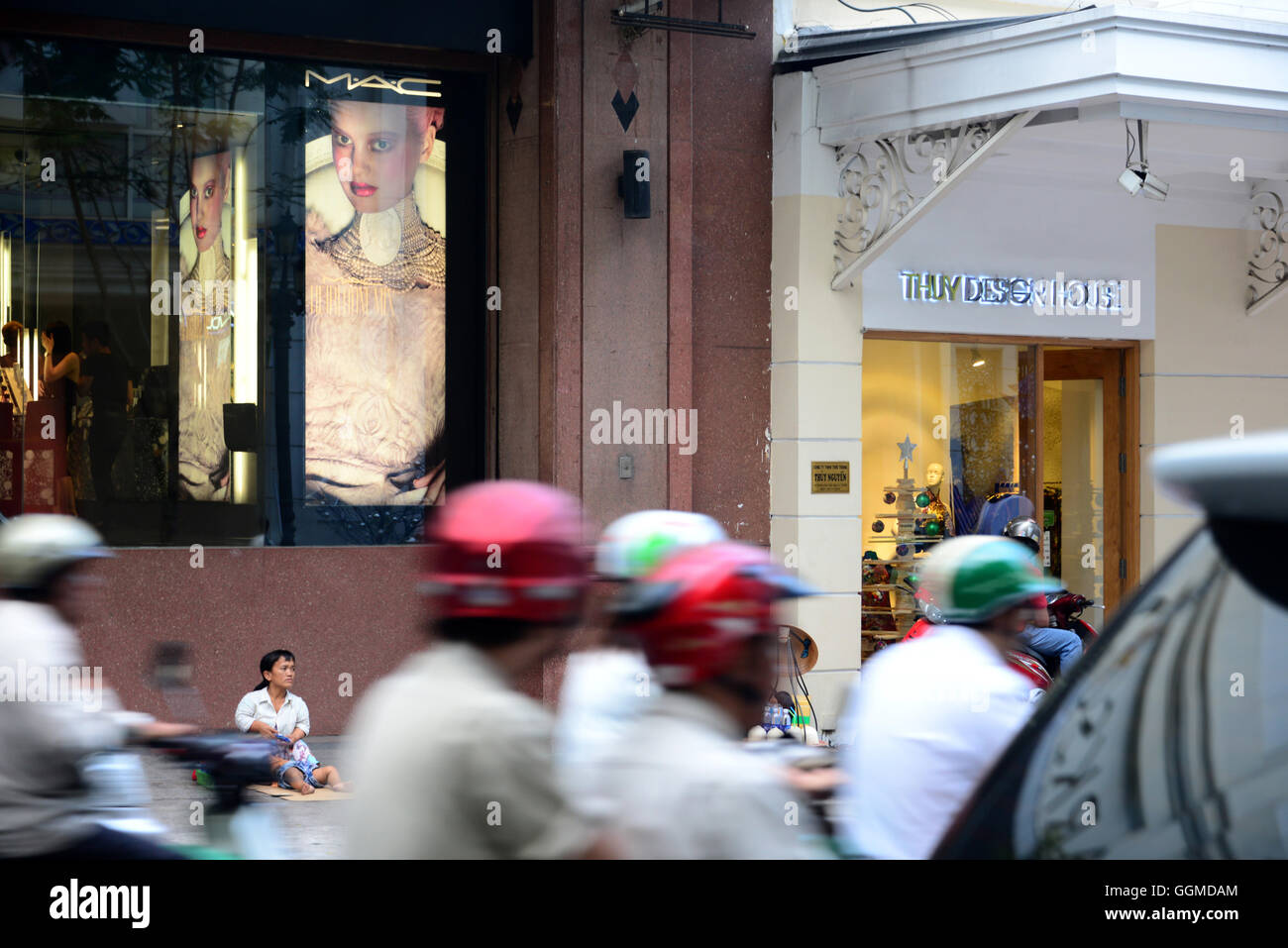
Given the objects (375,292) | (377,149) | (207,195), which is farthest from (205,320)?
(377,149)

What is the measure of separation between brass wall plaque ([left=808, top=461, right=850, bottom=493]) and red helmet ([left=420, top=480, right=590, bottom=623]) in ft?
26.5

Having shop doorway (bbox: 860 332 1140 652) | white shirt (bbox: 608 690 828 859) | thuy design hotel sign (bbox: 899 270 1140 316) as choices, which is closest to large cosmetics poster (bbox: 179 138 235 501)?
shop doorway (bbox: 860 332 1140 652)

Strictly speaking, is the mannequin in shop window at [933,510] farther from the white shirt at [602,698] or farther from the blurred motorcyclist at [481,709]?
the blurred motorcyclist at [481,709]

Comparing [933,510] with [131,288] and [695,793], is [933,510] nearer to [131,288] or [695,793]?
[131,288]

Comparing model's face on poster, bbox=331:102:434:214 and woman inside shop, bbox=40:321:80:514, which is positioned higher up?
model's face on poster, bbox=331:102:434:214

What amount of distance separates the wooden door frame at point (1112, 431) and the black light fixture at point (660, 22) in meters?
3.30

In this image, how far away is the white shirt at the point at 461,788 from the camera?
2.11 m

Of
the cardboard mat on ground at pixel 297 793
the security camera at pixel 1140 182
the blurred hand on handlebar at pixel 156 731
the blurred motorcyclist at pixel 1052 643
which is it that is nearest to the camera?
the blurred hand on handlebar at pixel 156 731

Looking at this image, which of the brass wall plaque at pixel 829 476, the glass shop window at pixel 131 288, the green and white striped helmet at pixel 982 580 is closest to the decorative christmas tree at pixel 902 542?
the brass wall plaque at pixel 829 476

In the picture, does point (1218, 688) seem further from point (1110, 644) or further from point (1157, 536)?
point (1157, 536)

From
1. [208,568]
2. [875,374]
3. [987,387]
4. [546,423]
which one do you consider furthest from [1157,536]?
[208,568]

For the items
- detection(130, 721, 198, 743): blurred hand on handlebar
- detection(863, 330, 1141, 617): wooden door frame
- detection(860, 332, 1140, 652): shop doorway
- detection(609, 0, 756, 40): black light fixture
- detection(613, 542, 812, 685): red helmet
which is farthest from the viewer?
detection(863, 330, 1141, 617): wooden door frame

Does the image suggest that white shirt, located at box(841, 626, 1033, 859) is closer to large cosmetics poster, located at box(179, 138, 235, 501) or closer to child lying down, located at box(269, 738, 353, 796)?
child lying down, located at box(269, 738, 353, 796)

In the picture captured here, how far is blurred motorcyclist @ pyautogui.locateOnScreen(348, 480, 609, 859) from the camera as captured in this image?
2.11 m
